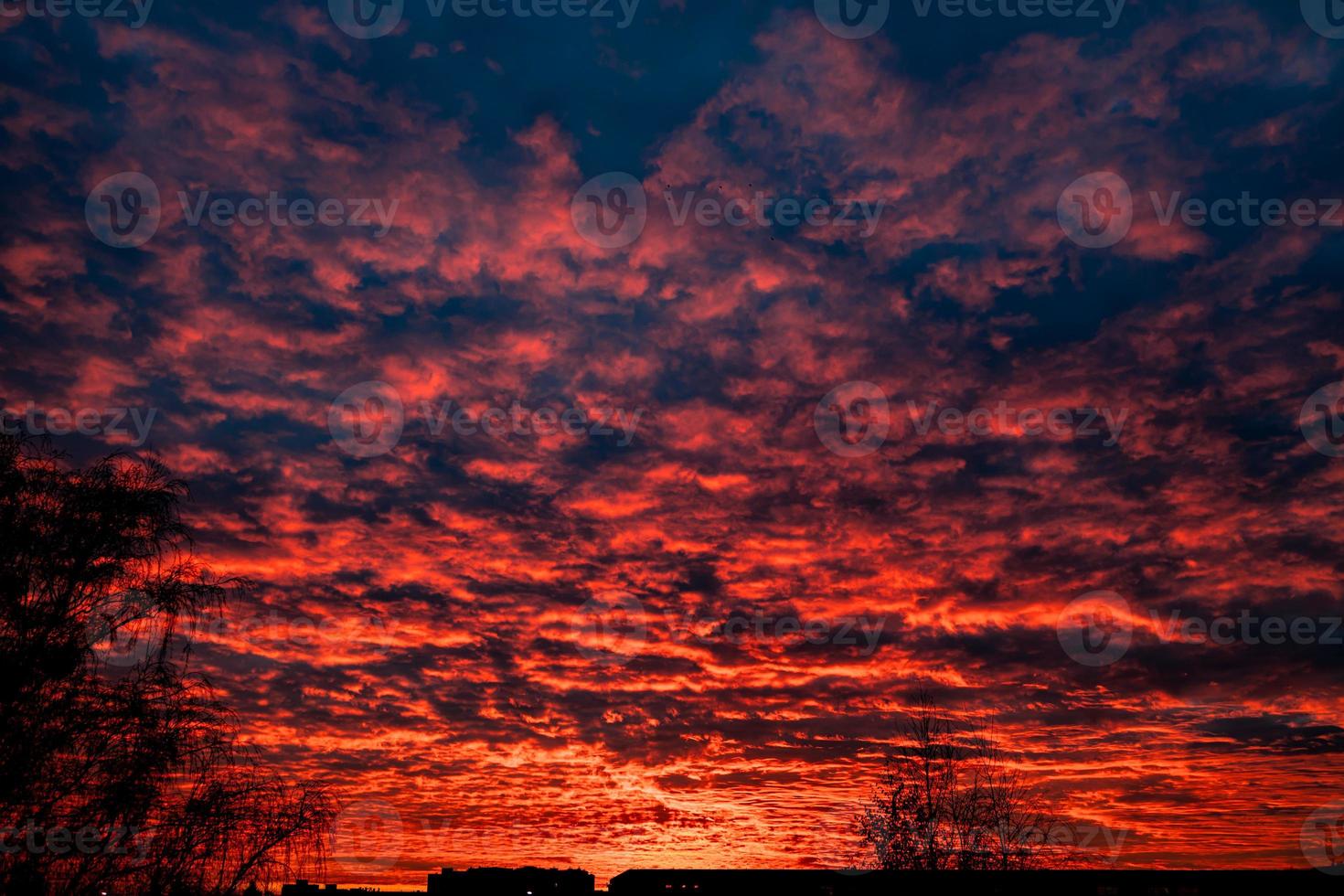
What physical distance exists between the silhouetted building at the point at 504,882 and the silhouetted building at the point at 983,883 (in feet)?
76.1

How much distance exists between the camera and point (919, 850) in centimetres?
5756

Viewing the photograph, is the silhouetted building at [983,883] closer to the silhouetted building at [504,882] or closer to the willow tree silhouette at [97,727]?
the silhouetted building at [504,882]

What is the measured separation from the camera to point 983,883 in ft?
186

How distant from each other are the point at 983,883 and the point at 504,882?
74520 millimetres

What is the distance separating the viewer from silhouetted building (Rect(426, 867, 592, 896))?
11181 cm

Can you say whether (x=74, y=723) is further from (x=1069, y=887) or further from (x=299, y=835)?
(x=1069, y=887)

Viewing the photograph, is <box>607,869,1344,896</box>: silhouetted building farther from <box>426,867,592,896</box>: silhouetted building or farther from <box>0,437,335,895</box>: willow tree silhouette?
<box>0,437,335,895</box>: willow tree silhouette

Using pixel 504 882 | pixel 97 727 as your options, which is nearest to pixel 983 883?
pixel 97 727

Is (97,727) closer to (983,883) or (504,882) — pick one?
(983,883)

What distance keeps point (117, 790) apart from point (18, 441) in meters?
7.67

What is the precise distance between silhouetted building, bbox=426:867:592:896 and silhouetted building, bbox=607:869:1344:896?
23.2m

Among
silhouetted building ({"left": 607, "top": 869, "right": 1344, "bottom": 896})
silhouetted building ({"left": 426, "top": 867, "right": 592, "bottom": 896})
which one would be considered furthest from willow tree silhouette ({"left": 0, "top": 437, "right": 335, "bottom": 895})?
silhouetted building ({"left": 426, "top": 867, "right": 592, "bottom": 896})

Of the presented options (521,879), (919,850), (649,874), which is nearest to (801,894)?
(649,874)

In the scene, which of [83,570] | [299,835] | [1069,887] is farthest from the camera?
[1069,887]
